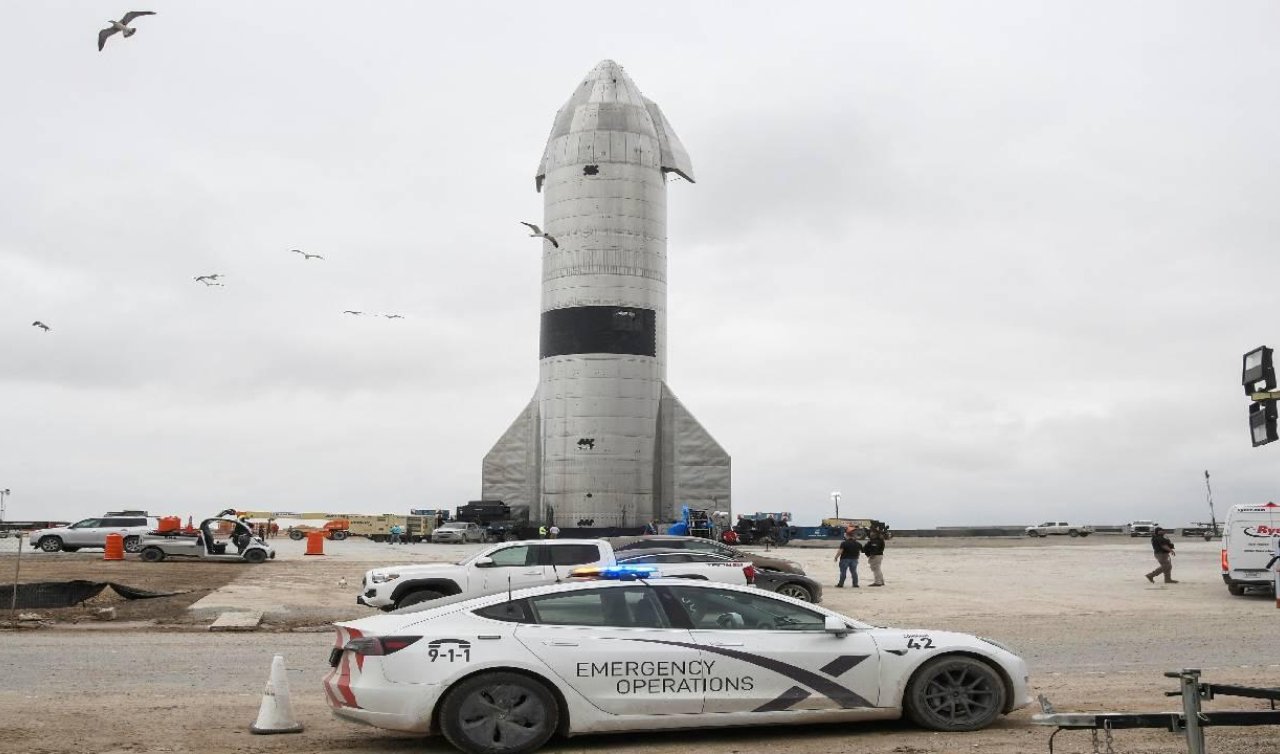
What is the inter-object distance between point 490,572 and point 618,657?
10.7 metres

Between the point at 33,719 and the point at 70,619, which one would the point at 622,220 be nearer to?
the point at 70,619

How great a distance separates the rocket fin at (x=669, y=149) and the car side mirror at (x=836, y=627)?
5289 cm

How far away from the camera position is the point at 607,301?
5822cm

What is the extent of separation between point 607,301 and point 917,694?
49349 mm

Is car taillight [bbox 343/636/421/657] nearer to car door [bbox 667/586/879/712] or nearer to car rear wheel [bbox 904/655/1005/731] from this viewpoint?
car door [bbox 667/586/879/712]

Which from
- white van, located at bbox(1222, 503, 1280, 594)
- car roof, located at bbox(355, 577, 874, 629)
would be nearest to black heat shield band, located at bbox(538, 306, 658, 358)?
white van, located at bbox(1222, 503, 1280, 594)

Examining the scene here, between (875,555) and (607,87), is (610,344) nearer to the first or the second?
(607,87)

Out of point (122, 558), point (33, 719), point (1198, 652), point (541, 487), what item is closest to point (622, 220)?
point (541, 487)

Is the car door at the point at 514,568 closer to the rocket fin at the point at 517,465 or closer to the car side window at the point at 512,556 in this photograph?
the car side window at the point at 512,556

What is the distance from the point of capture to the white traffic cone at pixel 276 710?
9.64 meters

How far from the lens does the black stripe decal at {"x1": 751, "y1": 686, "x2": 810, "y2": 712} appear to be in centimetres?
916

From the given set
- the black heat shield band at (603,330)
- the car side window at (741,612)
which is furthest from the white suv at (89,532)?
the car side window at (741,612)

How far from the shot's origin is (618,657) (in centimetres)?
905

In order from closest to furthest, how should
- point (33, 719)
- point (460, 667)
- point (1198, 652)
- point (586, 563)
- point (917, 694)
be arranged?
1. point (460, 667)
2. point (917, 694)
3. point (33, 719)
4. point (1198, 652)
5. point (586, 563)
